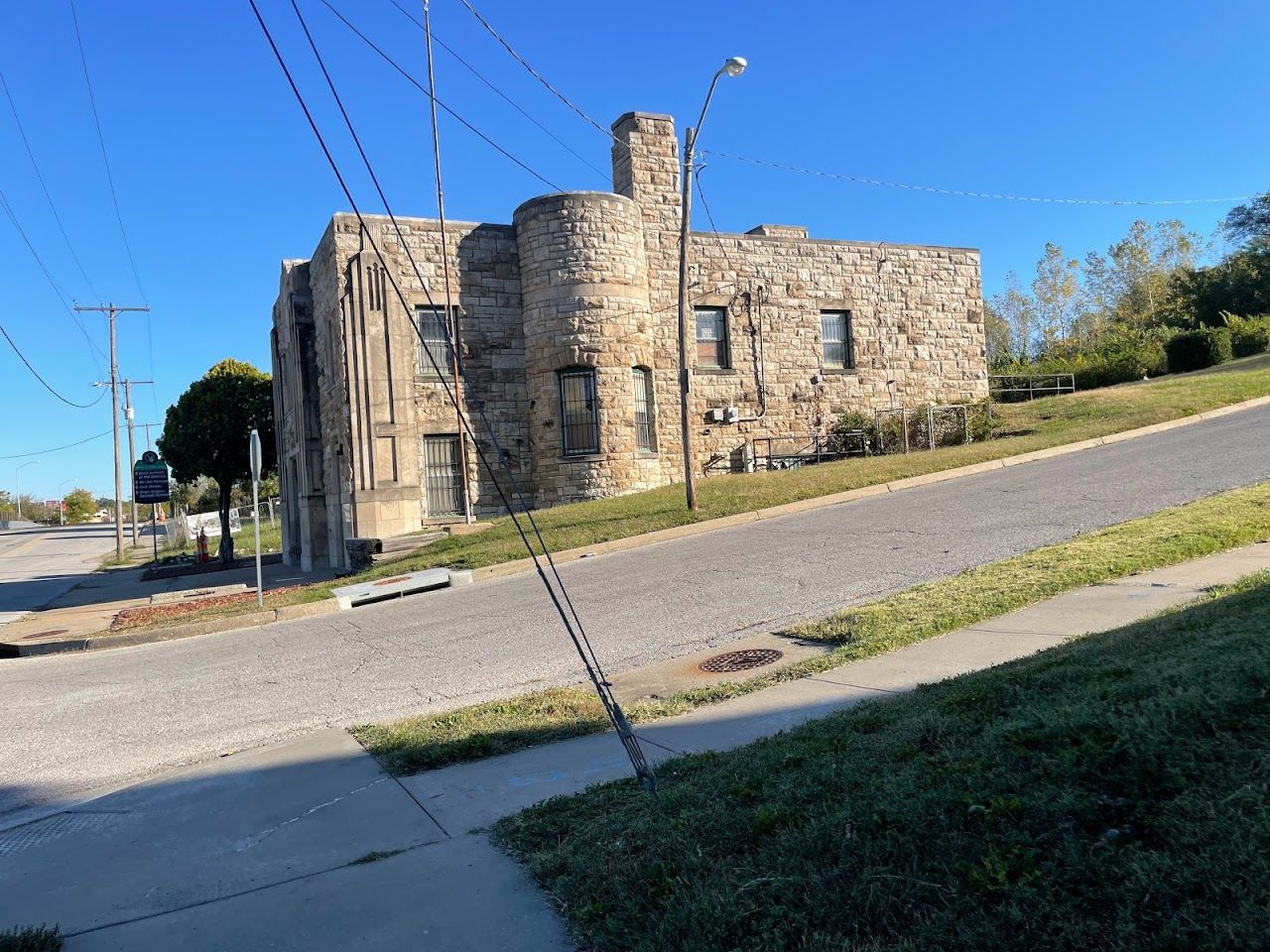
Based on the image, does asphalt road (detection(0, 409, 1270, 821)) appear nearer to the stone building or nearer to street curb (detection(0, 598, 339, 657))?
street curb (detection(0, 598, 339, 657))

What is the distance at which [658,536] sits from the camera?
16.2 m

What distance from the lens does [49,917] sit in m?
4.01

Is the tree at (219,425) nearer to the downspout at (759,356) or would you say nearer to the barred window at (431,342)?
the barred window at (431,342)

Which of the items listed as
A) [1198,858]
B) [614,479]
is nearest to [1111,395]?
[614,479]

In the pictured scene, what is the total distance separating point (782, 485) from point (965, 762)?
49.7ft

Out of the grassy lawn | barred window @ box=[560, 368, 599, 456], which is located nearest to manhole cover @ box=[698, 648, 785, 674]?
the grassy lawn

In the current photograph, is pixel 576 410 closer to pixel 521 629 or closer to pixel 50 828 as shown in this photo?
pixel 521 629

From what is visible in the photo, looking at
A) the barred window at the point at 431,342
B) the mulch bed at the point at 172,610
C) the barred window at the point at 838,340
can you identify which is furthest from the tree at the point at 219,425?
the barred window at the point at 838,340

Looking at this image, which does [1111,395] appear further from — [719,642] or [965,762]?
[965,762]

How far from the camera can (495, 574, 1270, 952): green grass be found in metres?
2.73

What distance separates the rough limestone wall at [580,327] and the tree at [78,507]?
12994cm

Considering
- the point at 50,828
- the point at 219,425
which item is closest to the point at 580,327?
the point at 219,425

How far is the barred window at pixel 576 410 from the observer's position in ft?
71.7

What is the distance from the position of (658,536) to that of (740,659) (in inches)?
331
